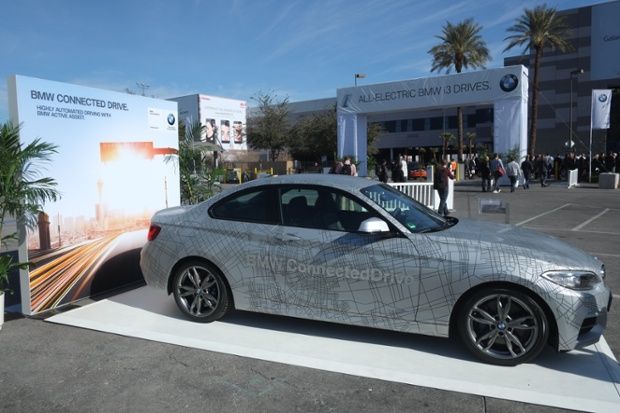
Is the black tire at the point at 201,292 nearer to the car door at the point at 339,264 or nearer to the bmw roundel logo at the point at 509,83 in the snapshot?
the car door at the point at 339,264

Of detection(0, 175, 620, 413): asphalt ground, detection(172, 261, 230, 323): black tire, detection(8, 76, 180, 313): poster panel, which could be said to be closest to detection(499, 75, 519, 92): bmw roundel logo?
detection(8, 76, 180, 313): poster panel

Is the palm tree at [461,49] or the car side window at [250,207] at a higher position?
the palm tree at [461,49]

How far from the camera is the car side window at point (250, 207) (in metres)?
5.10

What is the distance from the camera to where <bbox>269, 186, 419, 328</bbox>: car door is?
14.4 feet

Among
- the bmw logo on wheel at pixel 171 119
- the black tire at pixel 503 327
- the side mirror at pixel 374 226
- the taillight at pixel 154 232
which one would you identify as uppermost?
the bmw logo on wheel at pixel 171 119

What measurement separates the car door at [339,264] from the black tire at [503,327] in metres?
0.49

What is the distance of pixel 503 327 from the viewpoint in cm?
408

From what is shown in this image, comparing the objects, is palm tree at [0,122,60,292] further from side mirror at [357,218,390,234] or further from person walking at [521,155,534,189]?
person walking at [521,155,534,189]

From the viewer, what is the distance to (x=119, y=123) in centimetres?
674

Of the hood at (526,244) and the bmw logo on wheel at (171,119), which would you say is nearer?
the hood at (526,244)

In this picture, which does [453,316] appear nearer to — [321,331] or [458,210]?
[321,331]

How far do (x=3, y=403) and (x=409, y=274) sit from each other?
333 cm

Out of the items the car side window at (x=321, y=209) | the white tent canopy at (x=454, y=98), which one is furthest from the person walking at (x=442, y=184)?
the white tent canopy at (x=454, y=98)

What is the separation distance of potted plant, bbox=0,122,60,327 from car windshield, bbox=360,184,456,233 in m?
3.62
